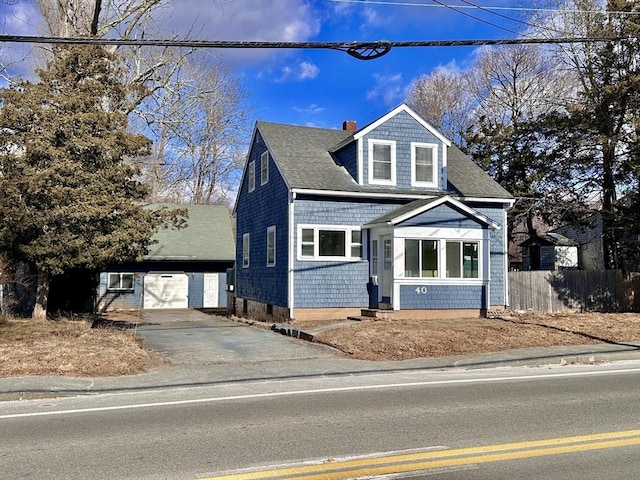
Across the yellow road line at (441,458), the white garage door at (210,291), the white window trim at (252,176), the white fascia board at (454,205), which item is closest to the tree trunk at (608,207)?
the white fascia board at (454,205)

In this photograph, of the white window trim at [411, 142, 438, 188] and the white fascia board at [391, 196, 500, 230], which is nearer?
the white fascia board at [391, 196, 500, 230]

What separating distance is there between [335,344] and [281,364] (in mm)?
2500

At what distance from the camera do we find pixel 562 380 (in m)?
10.1

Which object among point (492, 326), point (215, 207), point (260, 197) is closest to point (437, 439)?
point (492, 326)

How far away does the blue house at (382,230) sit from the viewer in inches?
774

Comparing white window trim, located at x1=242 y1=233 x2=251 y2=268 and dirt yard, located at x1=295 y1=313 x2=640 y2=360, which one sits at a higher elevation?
white window trim, located at x1=242 y1=233 x2=251 y2=268

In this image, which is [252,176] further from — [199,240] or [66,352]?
[66,352]

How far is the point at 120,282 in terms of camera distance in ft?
106

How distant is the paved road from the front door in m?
9.56

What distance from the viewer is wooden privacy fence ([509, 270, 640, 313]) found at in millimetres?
22391

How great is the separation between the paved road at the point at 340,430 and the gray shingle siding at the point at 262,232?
1119 centimetres

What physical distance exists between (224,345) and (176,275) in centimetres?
1925

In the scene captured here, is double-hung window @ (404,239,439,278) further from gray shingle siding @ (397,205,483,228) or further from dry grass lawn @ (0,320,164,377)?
dry grass lawn @ (0,320,164,377)

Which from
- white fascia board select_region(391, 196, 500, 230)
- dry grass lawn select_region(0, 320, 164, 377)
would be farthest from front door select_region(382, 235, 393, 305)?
dry grass lawn select_region(0, 320, 164, 377)
